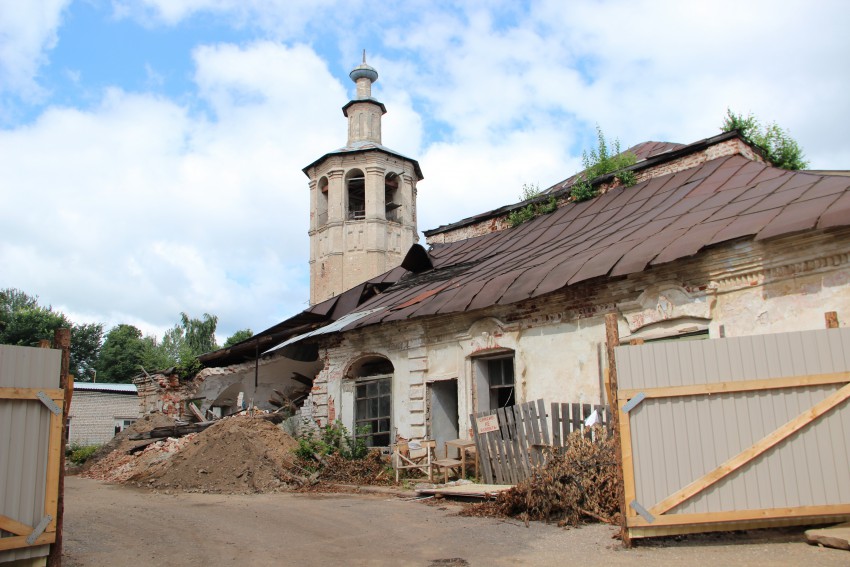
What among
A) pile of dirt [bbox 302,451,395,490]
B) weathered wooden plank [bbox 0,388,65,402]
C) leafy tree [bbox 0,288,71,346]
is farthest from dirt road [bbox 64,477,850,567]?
leafy tree [bbox 0,288,71,346]

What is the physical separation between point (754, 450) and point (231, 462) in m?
9.71

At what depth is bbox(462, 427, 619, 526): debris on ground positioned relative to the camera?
7102 millimetres

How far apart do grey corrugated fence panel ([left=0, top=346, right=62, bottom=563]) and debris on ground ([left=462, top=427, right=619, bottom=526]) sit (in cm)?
449

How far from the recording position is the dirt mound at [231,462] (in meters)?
12.3

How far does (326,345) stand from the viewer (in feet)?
50.4

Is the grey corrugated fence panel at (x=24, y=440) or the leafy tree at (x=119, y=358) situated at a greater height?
the leafy tree at (x=119, y=358)

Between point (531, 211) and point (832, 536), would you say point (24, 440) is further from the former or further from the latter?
point (531, 211)

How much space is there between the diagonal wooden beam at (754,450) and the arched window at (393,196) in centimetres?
3060

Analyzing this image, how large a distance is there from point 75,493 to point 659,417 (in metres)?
10.3

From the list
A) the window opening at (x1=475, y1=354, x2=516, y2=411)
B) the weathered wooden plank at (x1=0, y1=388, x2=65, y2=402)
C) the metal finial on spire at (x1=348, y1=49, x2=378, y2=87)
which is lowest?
the weathered wooden plank at (x1=0, y1=388, x2=65, y2=402)

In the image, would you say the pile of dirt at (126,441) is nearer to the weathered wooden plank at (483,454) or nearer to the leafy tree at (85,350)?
the weathered wooden plank at (483,454)

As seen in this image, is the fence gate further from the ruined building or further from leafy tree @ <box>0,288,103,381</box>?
leafy tree @ <box>0,288,103,381</box>

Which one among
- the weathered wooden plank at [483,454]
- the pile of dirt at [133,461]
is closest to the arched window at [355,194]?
the pile of dirt at [133,461]

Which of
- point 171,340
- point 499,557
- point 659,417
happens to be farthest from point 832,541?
point 171,340
